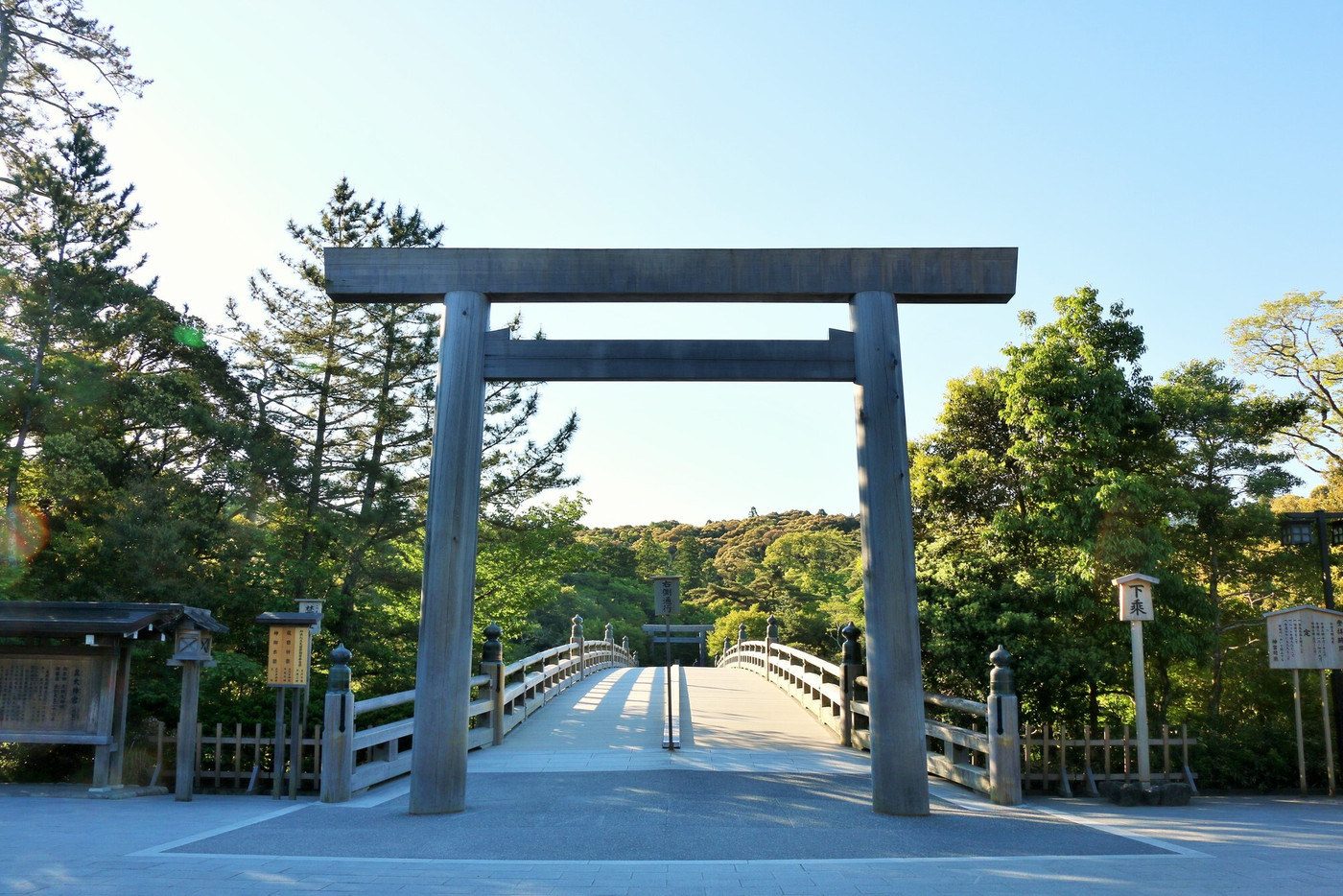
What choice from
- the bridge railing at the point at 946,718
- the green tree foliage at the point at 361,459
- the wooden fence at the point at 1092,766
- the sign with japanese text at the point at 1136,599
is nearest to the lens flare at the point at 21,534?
the green tree foliage at the point at 361,459

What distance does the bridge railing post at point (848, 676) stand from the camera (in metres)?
11.6

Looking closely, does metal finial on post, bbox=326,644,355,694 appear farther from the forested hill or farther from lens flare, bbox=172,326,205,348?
the forested hill

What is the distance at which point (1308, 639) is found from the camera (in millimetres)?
9797

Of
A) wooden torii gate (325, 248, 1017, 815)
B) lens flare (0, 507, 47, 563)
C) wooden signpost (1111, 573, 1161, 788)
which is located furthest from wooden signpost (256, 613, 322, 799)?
lens flare (0, 507, 47, 563)


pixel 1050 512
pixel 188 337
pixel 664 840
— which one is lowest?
pixel 664 840

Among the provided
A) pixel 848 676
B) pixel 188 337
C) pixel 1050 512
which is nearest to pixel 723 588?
pixel 188 337

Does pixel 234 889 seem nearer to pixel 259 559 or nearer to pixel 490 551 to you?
pixel 259 559

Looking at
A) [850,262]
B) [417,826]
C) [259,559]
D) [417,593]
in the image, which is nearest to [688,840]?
[417,826]

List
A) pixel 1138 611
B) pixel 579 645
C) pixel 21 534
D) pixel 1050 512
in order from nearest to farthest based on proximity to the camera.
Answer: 1. pixel 1138 611
2. pixel 1050 512
3. pixel 21 534
4. pixel 579 645

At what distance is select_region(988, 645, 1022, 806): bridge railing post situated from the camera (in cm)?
798

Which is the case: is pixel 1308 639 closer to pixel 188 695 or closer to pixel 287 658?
pixel 287 658

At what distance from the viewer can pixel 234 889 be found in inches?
193

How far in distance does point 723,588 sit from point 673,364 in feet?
140

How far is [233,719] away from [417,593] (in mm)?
8790
